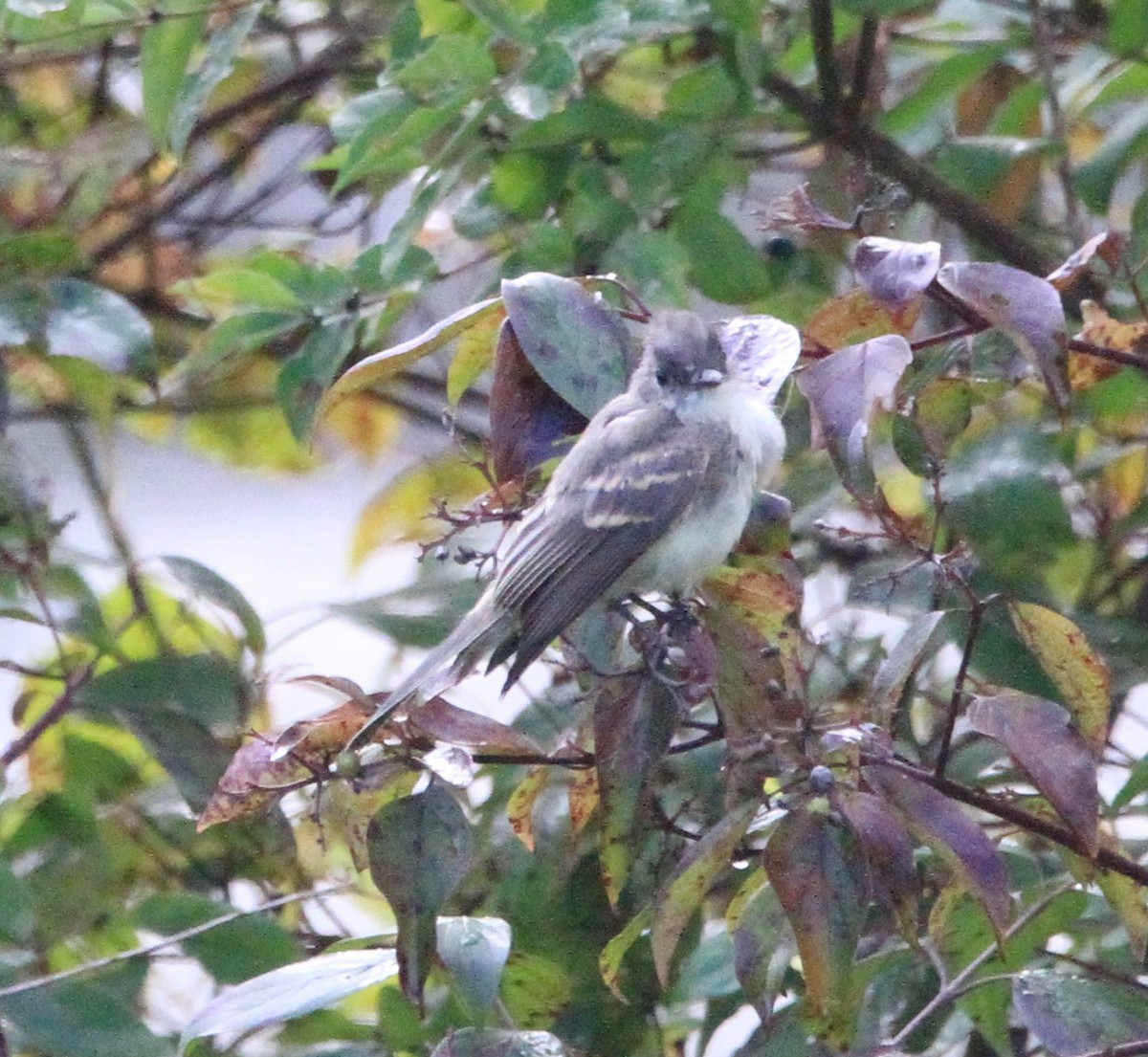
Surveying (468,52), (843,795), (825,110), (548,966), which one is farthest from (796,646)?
(825,110)

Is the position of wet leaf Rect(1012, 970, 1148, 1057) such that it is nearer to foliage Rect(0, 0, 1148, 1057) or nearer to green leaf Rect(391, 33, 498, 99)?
foliage Rect(0, 0, 1148, 1057)

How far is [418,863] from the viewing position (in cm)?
119

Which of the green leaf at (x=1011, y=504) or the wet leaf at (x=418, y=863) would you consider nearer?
the wet leaf at (x=418, y=863)

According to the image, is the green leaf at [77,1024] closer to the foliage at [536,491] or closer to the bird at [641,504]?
the foliage at [536,491]

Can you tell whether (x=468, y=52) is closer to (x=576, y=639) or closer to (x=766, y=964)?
(x=576, y=639)

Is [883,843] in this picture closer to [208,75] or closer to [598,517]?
[598,517]

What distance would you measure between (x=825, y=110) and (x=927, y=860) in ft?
3.20

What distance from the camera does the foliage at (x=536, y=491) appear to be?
1.25 m

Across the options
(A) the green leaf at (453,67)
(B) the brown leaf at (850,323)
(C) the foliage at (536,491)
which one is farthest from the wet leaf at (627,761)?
(A) the green leaf at (453,67)

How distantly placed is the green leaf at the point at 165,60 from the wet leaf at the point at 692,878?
1.03m

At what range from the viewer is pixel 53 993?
65.6 inches

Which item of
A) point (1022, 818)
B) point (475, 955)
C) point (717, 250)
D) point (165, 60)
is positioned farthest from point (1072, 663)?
point (165, 60)

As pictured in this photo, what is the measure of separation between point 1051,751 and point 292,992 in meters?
0.62

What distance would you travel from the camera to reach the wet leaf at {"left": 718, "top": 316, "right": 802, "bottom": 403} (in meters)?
1.27
